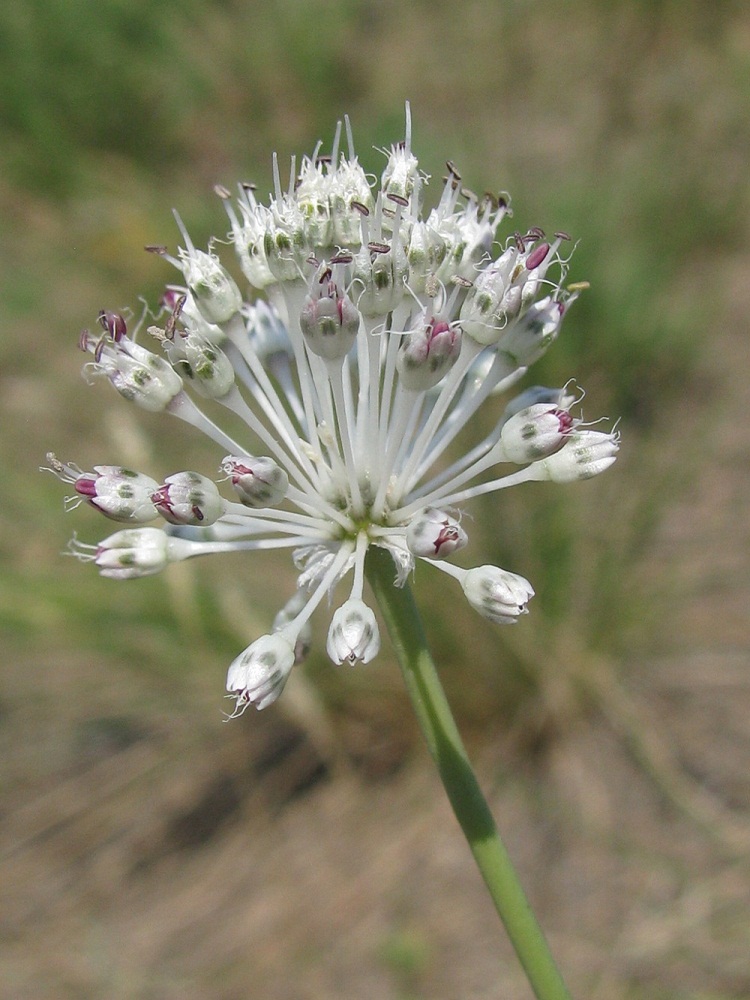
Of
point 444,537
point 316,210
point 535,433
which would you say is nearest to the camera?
point 444,537

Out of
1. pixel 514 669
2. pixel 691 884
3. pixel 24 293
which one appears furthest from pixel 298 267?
pixel 24 293

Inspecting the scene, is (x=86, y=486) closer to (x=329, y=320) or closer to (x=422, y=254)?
(x=329, y=320)

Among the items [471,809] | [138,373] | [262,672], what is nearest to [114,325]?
[138,373]

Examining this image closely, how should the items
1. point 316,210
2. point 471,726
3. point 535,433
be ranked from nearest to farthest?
point 535,433, point 316,210, point 471,726

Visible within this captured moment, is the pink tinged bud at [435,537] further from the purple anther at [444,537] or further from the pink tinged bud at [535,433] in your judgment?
the pink tinged bud at [535,433]

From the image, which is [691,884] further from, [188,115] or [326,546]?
[188,115]

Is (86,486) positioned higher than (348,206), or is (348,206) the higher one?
(348,206)

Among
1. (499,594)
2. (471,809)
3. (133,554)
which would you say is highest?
(133,554)
